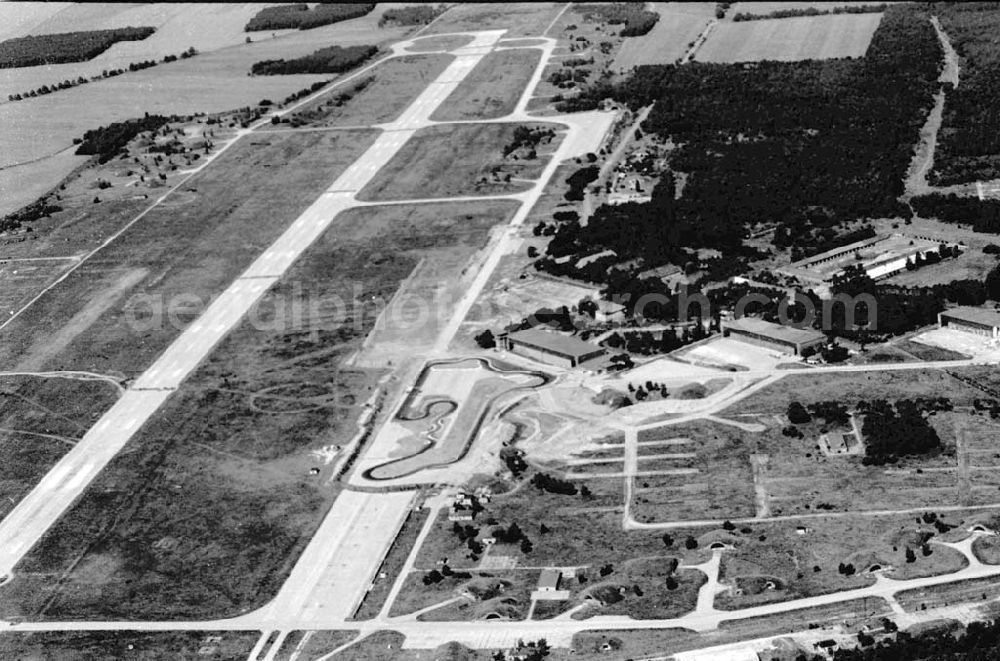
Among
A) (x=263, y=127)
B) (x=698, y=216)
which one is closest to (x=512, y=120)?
(x=263, y=127)

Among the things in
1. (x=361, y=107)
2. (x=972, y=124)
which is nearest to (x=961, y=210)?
(x=972, y=124)

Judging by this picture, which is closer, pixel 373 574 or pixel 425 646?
pixel 425 646

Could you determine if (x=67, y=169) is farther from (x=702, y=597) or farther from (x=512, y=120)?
(x=702, y=597)

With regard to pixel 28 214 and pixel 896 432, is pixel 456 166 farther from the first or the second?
pixel 896 432

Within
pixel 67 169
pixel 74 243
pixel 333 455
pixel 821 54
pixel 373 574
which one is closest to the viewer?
pixel 373 574

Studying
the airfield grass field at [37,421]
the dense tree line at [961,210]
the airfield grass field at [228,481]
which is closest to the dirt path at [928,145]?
the dense tree line at [961,210]

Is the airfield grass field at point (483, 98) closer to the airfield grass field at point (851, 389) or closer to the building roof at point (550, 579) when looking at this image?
the airfield grass field at point (851, 389)
